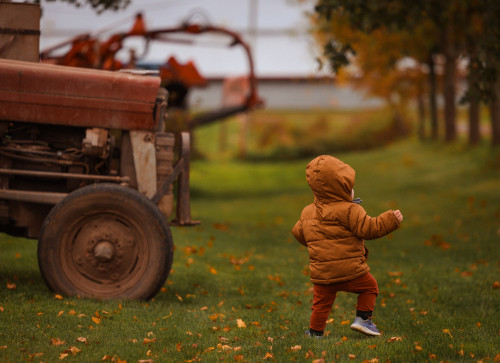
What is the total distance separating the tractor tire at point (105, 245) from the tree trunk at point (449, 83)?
17.4 metres

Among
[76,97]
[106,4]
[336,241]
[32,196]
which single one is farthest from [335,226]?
[106,4]

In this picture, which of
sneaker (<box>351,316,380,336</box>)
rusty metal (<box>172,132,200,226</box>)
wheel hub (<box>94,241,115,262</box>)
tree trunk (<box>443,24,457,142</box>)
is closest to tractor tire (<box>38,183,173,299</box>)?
wheel hub (<box>94,241,115,262</box>)

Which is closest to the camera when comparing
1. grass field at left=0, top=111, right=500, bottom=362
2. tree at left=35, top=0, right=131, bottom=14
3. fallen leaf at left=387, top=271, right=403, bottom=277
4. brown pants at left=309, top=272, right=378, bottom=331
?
grass field at left=0, top=111, right=500, bottom=362

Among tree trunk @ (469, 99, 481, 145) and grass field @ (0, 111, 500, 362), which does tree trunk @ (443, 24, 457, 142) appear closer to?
tree trunk @ (469, 99, 481, 145)

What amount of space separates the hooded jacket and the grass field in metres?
0.57

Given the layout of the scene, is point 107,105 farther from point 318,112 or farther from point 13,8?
point 318,112

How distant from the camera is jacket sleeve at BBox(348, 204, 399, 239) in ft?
17.1

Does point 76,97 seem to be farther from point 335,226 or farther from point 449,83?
point 449,83

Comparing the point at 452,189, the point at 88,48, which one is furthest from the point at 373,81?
the point at 88,48

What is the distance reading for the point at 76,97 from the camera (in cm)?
660

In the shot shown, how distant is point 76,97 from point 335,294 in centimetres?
309

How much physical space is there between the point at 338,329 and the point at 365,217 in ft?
4.23

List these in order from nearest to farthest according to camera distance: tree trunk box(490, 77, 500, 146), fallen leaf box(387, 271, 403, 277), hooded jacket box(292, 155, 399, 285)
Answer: hooded jacket box(292, 155, 399, 285)
fallen leaf box(387, 271, 403, 277)
tree trunk box(490, 77, 500, 146)

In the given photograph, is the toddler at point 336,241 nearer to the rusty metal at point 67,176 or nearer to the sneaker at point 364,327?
the sneaker at point 364,327
